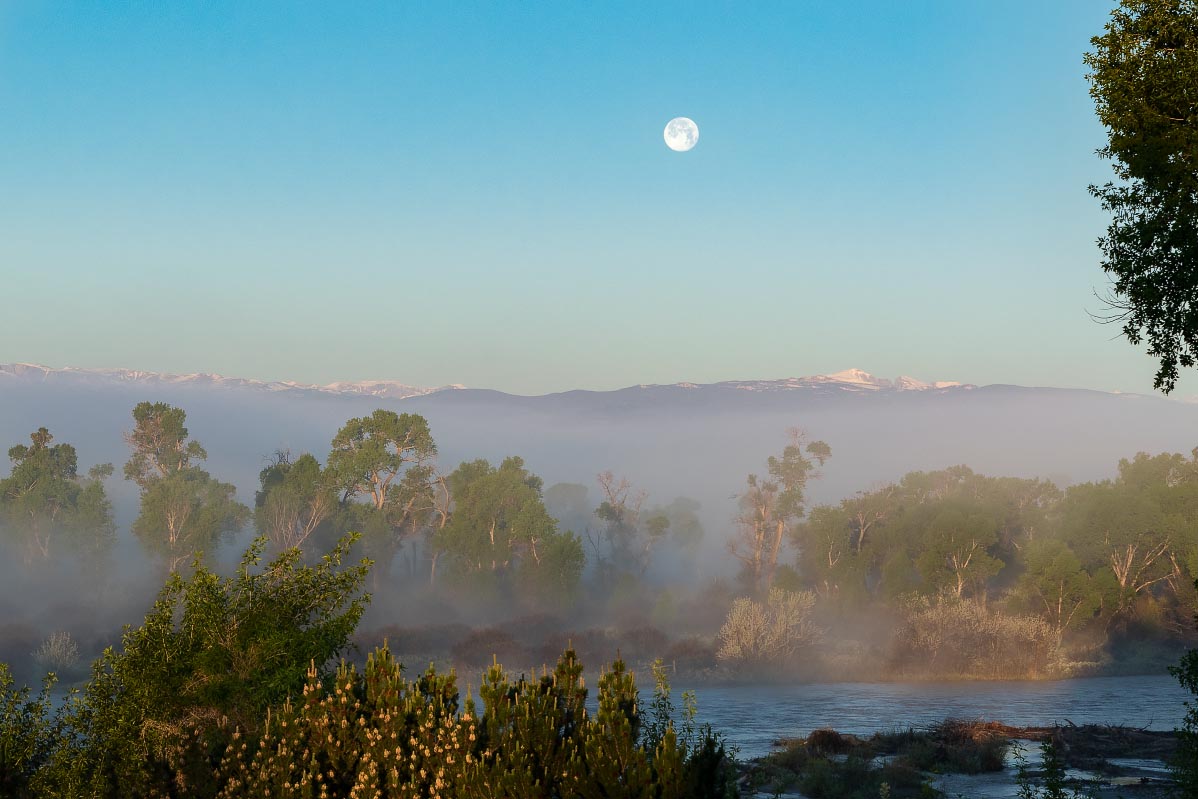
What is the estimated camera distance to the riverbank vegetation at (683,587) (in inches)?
3243

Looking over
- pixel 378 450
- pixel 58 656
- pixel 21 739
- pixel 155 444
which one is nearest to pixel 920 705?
pixel 21 739

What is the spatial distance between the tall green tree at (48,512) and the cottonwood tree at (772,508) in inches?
2431

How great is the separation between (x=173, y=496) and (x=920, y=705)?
6902 cm

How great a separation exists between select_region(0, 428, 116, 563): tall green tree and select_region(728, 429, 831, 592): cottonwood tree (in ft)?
203

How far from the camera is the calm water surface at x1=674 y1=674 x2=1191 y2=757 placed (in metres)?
57.5

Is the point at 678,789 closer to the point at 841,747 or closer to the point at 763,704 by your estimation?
the point at 841,747

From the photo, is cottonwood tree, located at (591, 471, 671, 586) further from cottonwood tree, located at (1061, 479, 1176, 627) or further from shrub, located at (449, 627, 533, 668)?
cottonwood tree, located at (1061, 479, 1176, 627)

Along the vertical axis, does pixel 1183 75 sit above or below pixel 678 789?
above

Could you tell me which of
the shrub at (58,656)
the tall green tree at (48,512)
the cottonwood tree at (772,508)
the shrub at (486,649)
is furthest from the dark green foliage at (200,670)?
the tall green tree at (48,512)

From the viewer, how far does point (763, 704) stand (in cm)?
7081

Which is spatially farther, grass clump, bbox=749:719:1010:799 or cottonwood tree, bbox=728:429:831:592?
cottonwood tree, bbox=728:429:831:592

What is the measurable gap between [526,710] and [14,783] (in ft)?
35.0

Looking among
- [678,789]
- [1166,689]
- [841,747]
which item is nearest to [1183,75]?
[678,789]

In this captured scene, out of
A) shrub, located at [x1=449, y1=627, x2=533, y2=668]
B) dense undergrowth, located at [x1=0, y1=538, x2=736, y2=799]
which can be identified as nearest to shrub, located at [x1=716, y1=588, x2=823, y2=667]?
shrub, located at [x1=449, y1=627, x2=533, y2=668]
